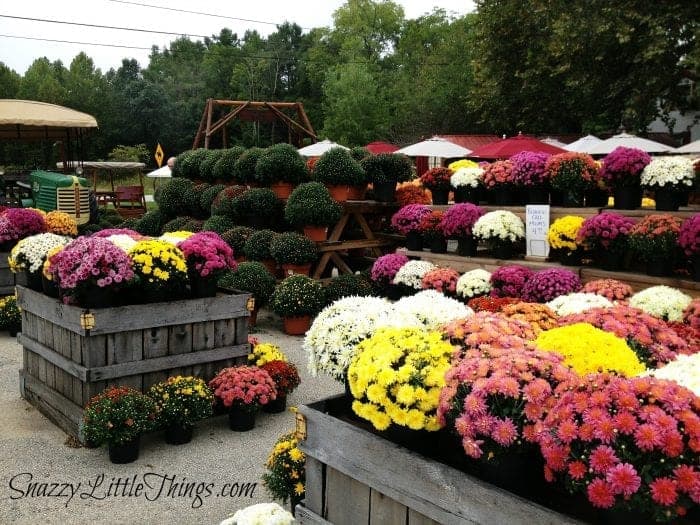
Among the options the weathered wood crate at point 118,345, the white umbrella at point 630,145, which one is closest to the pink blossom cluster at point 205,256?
the weathered wood crate at point 118,345

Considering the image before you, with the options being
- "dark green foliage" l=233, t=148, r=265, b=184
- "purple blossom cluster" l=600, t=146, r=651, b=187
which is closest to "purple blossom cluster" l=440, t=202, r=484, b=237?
"purple blossom cluster" l=600, t=146, r=651, b=187

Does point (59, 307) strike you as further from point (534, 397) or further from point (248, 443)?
point (534, 397)

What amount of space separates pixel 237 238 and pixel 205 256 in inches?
196

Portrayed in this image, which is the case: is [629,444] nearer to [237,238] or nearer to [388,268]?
[388,268]

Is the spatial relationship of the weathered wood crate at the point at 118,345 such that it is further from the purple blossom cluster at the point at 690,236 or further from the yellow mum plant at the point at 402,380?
the purple blossom cluster at the point at 690,236

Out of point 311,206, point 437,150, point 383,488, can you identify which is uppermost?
point 437,150

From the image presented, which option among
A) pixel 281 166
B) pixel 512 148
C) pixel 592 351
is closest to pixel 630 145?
pixel 512 148

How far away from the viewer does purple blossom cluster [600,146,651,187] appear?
667cm

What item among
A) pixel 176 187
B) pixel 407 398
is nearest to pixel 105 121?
pixel 176 187

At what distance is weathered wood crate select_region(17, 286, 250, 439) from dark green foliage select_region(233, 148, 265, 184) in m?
5.54

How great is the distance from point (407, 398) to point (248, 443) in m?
2.85

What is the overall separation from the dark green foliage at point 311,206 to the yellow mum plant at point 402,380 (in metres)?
7.24

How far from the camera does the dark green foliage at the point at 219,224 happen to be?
10.8 m

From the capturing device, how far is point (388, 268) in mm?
8734
